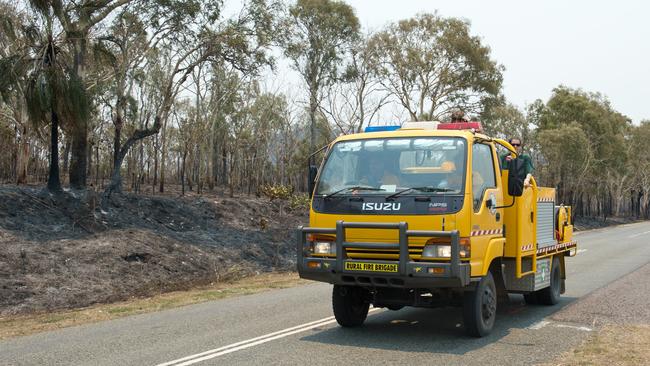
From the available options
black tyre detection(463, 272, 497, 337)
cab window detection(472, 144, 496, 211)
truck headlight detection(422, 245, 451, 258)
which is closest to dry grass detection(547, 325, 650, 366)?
black tyre detection(463, 272, 497, 337)

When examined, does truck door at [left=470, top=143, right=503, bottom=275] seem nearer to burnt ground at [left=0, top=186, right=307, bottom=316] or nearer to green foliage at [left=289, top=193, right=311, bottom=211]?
burnt ground at [left=0, top=186, right=307, bottom=316]

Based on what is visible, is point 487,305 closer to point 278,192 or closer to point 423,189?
point 423,189

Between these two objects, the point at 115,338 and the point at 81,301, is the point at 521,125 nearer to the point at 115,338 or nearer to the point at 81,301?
the point at 81,301

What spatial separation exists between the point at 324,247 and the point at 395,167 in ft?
4.39

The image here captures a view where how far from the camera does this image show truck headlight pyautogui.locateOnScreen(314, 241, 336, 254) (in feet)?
25.5

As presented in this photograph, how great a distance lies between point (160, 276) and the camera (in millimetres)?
17125

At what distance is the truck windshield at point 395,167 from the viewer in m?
7.58

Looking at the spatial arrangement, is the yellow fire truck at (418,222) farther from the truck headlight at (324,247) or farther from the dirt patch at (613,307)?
the dirt patch at (613,307)

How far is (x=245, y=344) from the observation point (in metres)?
7.66

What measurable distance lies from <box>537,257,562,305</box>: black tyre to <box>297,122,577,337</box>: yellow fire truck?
191cm

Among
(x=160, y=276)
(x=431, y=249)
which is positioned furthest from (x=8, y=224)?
(x=431, y=249)

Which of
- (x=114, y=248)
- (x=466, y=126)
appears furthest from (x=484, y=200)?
(x=114, y=248)

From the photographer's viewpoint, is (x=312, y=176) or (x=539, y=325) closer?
(x=312, y=176)

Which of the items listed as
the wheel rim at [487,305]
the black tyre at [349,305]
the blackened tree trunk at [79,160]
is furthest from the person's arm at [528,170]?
the blackened tree trunk at [79,160]
